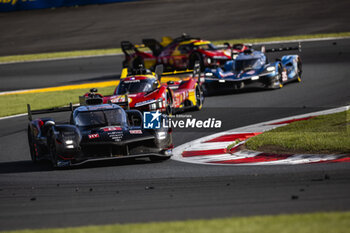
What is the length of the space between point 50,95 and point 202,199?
1635 centimetres

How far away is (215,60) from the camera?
25.0 m

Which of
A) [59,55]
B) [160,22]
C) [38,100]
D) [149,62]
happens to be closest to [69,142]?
[38,100]

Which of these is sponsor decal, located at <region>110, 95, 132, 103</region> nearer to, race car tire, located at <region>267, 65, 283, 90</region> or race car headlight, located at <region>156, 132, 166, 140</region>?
race car headlight, located at <region>156, 132, 166, 140</region>

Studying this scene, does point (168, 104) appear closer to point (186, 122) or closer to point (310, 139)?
point (186, 122)

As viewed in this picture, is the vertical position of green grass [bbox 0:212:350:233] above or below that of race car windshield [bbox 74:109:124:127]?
below

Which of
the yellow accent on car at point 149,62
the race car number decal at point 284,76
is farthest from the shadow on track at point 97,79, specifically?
the race car number decal at point 284,76

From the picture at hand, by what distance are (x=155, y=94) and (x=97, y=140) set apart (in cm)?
581

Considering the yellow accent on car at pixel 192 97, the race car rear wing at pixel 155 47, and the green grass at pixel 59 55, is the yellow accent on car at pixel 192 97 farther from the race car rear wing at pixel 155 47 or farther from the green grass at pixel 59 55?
the green grass at pixel 59 55

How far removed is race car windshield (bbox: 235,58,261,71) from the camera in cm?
2088

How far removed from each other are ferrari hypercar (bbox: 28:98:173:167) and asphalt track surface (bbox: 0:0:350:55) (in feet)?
A: 76.2

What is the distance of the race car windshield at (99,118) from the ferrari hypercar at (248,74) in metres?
8.82

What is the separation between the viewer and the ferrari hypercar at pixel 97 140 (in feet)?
36.4

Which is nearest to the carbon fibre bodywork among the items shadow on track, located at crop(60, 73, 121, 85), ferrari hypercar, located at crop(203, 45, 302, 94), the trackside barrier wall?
ferrari hypercar, located at crop(203, 45, 302, 94)

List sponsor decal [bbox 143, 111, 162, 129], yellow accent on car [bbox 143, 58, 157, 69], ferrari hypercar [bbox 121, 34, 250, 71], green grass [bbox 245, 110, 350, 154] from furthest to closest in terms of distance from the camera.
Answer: yellow accent on car [bbox 143, 58, 157, 69] < ferrari hypercar [bbox 121, 34, 250, 71] < sponsor decal [bbox 143, 111, 162, 129] < green grass [bbox 245, 110, 350, 154]
